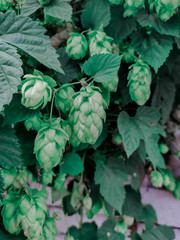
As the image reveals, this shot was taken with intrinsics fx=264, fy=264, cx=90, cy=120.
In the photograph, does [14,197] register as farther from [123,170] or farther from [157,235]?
[157,235]

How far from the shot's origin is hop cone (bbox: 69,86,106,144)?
49 centimetres

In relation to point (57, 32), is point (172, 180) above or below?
below

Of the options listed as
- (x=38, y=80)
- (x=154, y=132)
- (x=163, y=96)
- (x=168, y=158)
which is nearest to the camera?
(x=38, y=80)

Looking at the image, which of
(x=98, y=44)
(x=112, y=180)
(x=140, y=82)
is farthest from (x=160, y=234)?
(x=98, y=44)

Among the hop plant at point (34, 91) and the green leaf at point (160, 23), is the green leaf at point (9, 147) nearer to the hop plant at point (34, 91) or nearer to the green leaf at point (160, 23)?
the hop plant at point (34, 91)

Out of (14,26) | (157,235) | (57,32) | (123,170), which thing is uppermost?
(14,26)

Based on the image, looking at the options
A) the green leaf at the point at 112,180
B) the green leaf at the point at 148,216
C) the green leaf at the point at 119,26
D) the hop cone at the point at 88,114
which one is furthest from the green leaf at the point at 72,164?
the green leaf at the point at 148,216

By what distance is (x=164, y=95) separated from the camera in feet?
2.92

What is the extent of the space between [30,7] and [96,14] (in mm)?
174

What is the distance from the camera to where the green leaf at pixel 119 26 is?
722mm

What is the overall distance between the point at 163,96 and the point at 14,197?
567 millimetres

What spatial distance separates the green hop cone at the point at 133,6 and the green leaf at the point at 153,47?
2.3 inches

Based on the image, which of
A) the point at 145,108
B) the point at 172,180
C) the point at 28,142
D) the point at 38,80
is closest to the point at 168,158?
the point at 172,180

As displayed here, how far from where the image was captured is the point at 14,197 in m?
0.62
